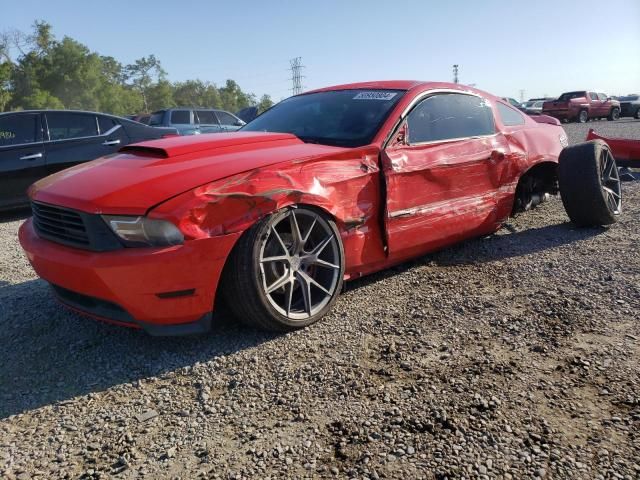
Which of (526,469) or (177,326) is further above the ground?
(177,326)

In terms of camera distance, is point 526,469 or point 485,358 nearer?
point 526,469

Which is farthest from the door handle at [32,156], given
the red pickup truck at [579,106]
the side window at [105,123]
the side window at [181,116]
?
the red pickup truck at [579,106]

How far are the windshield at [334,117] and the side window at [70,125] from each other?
3.78m

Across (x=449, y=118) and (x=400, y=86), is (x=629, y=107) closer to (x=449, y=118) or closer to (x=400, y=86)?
(x=449, y=118)

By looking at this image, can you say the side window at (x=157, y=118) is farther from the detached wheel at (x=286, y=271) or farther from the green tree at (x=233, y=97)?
the green tree at (x=233, y=97)

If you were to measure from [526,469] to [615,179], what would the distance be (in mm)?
4253

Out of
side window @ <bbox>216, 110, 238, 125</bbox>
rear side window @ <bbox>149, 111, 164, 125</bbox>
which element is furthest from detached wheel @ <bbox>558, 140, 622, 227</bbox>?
rear side window @ <bbox>149, 111, 164, 125</bbox>

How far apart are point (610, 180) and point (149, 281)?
459 centimetres

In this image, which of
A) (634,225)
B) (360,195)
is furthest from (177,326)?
(634,225)

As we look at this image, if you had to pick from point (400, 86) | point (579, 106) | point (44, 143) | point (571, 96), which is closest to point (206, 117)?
point (44, 143)

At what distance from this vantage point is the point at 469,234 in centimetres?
427

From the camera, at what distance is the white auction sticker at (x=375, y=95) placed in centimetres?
387

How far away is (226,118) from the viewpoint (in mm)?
14828

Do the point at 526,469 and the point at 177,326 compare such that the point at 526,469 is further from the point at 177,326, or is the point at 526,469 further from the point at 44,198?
the point at 44,198
